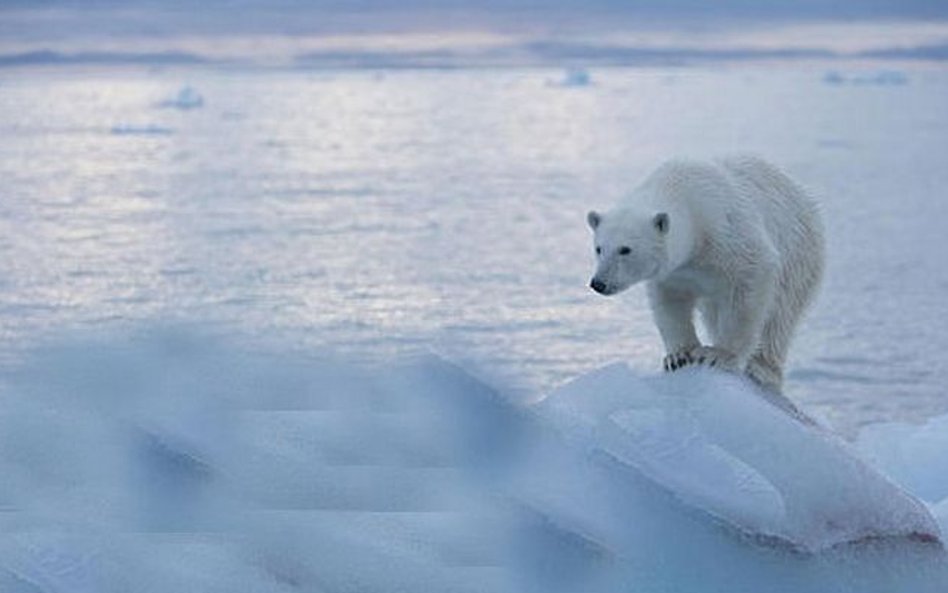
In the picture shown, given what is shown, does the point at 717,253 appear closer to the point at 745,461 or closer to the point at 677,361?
the point at 677,361

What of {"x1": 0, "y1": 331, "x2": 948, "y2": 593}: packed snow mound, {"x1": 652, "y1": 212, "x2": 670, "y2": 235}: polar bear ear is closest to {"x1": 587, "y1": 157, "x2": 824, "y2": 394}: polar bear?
{"x1": 652, "y1": 212, "x2": 670, "y2": 235}: polar bear ear

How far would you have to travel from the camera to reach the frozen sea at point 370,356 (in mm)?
3115

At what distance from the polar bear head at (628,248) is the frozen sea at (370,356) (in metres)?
0.39

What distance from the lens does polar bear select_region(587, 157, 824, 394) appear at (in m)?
4.11

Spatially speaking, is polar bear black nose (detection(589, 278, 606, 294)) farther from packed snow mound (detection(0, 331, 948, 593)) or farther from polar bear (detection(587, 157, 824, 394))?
packed snow mound (detection(0, 331, 948, 593))

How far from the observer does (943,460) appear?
210 inches

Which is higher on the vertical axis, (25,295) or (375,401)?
(375,401)

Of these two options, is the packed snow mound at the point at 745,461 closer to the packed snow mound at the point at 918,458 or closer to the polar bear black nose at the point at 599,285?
the polar bear black nose at the point at 599,285

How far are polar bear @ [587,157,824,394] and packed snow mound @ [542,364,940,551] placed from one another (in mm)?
592

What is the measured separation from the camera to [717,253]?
4.14 meters

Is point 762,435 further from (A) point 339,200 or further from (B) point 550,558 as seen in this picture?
(A) point 339,200

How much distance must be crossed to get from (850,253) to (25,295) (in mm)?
8680

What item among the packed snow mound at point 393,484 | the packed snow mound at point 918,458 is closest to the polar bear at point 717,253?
the packed snow mound at point 393,484

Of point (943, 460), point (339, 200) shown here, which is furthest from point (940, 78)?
point (943, 460)
